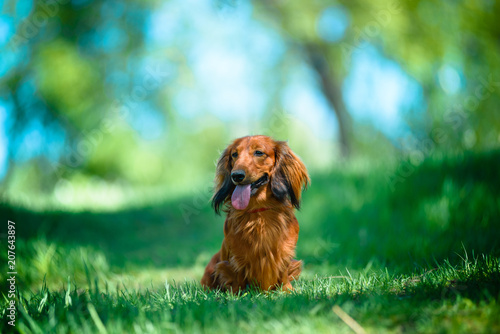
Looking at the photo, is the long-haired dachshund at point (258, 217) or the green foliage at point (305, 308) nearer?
the green foliage at point (305, 308)

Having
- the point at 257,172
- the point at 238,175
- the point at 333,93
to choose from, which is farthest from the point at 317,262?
the point at 333,93

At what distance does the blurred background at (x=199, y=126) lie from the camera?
15.9ft

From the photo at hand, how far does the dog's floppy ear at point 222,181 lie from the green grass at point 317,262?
0.76 meters

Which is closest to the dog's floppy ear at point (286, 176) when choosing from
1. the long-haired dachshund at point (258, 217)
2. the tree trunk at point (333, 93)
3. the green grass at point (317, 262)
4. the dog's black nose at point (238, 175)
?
the long-haired dachshund at point (258, 217)

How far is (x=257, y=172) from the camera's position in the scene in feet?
9.70

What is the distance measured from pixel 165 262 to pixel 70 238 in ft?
5.12

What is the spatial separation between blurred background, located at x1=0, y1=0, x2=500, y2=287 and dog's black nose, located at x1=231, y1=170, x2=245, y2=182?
0.90 meters

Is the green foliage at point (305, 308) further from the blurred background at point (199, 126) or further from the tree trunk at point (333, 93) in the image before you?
the tree trunk at point (333, 93)

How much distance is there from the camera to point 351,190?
646 cm

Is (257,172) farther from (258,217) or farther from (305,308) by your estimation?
(305,308)

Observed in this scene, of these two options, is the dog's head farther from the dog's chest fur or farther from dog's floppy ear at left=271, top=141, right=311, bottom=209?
the dog's chest fur

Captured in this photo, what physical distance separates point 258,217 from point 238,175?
1.48ft

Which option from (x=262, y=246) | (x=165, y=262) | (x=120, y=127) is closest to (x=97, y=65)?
(x=120, y=127)

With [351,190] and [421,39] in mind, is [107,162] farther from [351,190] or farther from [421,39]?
[421,39]
